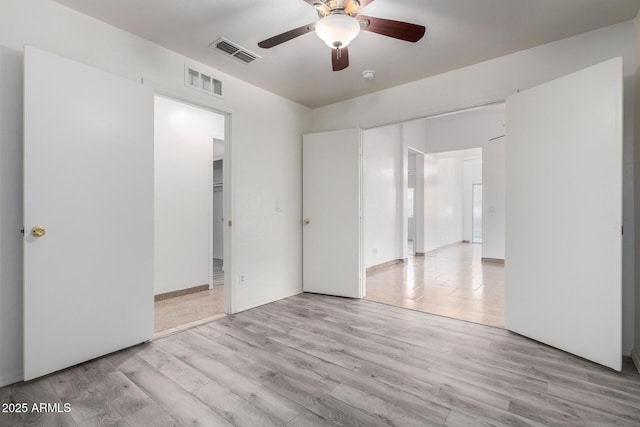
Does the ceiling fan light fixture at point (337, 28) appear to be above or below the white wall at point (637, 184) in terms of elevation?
above

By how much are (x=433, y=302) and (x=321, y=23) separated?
3260mm

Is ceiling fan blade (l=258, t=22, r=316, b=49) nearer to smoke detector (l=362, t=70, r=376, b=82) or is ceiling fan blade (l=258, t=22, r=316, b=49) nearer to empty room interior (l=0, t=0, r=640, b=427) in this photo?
empty room interior (l=0, t=0, r=640, b=427)

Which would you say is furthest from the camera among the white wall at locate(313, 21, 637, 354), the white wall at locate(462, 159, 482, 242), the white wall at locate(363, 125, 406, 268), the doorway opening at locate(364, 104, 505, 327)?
the white wall at locate(462, 159, 482, 242)

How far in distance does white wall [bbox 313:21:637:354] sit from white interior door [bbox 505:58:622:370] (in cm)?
32

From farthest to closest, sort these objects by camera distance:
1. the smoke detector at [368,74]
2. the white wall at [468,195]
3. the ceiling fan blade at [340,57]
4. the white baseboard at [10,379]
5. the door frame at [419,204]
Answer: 1. the white wall at [468,195]
2. the door frame at [419,204]
3. the smoke detector at [368,74]
4. the ceiling fan blade at [340,57]
5. the white baseboard at [10,379]

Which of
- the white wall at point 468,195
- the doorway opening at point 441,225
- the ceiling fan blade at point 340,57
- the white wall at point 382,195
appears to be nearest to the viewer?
the ceiling fan blade at point 340,57

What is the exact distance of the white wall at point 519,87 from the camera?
2453 millimetres

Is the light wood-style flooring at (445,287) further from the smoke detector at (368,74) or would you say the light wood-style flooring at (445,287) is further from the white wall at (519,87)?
the smoke detector at (368,74)

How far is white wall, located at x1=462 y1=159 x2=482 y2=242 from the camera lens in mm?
10828

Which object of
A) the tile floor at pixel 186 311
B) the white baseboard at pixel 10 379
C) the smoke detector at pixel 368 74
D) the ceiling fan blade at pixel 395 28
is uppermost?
the smoke detector at pixel 368 74

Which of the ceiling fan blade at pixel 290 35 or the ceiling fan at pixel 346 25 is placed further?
the ceiling fan blade at pixel 290 35

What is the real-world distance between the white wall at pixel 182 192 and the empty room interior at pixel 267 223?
0.60 meters

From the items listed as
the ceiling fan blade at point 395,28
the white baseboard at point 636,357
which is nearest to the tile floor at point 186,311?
the ceiling fan blade at point 395,28

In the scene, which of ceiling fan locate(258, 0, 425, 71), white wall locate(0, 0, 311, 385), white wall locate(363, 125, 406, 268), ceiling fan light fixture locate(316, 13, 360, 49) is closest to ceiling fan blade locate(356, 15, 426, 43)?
ceiling fan locate(258, 0, 425, 71)
